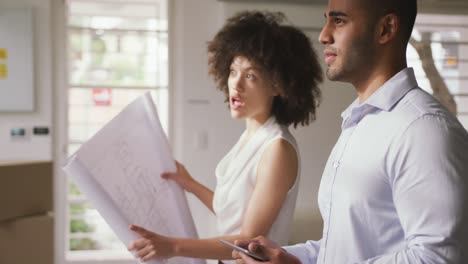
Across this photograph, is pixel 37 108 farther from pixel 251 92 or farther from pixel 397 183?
pixel 397 183

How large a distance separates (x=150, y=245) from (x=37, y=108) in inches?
118

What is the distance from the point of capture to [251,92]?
1.54 m

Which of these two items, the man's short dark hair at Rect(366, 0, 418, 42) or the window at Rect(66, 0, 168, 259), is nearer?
the man's short dark hair at Rect(366, 0, 418, 42)

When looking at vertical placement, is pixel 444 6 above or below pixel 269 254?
above

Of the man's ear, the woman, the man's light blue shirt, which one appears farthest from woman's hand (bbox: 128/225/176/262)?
the man's ear

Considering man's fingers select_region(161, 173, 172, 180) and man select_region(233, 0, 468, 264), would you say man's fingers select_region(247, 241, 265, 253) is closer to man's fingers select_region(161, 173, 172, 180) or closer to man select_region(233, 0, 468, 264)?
man select_region(233, 0, 468, 264)

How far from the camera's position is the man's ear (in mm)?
946

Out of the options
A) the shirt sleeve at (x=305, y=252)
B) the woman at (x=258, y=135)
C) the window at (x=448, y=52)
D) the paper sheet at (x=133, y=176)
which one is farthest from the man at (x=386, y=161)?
the window at (x=448, y=52)

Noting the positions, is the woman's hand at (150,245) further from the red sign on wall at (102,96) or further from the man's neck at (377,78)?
the red sign on wall at (102,96)

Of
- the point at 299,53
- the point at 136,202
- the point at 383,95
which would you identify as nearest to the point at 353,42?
the point at 383,95

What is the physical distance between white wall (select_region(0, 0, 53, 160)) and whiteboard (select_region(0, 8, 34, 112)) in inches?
1.8

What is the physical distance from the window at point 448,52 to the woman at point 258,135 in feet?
9.67

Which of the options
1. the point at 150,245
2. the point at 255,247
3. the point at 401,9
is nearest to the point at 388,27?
the point at 401,9

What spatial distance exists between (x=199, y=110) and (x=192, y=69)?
0.31m
